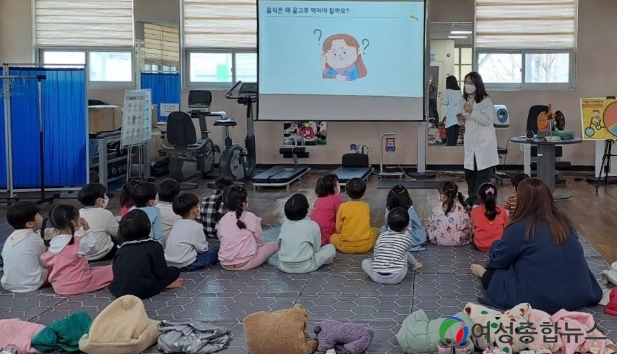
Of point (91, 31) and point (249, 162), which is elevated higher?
point (91, 31)

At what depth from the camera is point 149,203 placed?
5.37 meters

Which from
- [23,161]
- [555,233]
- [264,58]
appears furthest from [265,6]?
[555,233]

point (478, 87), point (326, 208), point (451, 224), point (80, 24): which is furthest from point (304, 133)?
point (451, 224)

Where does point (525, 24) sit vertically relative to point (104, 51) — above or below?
above

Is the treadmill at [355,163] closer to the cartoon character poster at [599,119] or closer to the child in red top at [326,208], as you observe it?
the cartoon character poster at [599,119]

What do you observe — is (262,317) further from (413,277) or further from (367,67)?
(367,67)

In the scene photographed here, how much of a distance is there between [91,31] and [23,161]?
4154mm

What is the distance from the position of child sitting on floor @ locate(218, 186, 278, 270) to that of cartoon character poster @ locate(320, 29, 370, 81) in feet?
14.9

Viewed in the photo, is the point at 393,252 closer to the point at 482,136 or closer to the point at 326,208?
the point at 326,208

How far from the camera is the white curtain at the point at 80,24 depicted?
11.7 m

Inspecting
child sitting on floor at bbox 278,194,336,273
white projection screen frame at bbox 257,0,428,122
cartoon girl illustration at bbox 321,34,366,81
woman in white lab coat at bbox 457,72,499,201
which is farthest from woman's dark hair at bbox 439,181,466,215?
cartoon girl illustration at bbox 321,34,366,81

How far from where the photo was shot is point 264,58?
957 centimetres

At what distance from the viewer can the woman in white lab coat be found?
7.53 m

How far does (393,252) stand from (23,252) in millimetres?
2366
